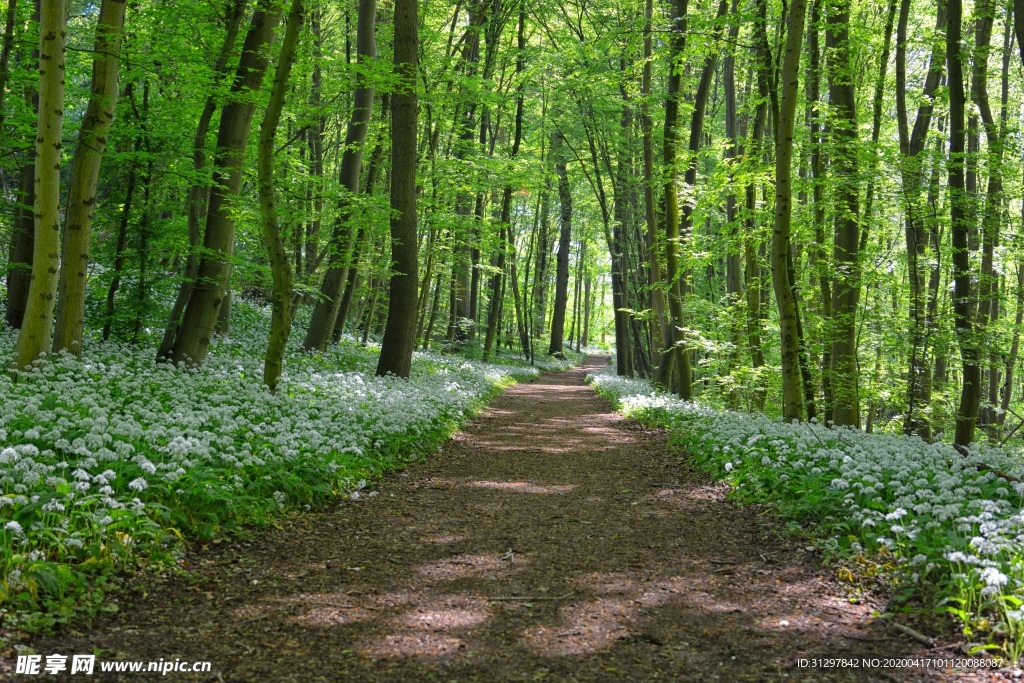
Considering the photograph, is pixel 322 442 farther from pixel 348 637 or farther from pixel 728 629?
pixel 728 629

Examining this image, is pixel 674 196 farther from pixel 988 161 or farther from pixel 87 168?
pixel 87 168

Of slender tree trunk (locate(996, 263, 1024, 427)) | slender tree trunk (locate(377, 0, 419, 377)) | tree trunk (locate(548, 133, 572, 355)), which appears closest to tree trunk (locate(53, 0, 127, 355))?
slender tree trunk (locate(377, 0, 419, 377))

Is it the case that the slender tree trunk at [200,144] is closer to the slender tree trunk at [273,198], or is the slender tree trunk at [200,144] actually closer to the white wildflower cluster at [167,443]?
the white wildflower cluster at [167,443]

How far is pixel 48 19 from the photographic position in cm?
771

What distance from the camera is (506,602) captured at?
4484 mm

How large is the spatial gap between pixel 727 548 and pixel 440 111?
1557cm

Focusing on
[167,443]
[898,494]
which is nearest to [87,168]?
[167,443]

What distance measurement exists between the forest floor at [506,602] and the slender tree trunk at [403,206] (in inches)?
265

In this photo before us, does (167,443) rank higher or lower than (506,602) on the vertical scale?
higher

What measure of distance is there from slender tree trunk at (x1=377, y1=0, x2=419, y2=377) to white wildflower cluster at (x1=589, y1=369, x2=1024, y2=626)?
6.60 metres

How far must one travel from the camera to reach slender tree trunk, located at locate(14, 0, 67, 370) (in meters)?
7.78

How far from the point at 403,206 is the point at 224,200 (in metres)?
3.62

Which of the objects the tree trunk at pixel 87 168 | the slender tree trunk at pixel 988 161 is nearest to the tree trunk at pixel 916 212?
the slender tree trunk at pixel 988 161

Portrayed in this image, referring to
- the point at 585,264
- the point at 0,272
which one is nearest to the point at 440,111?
the point at 0,272
